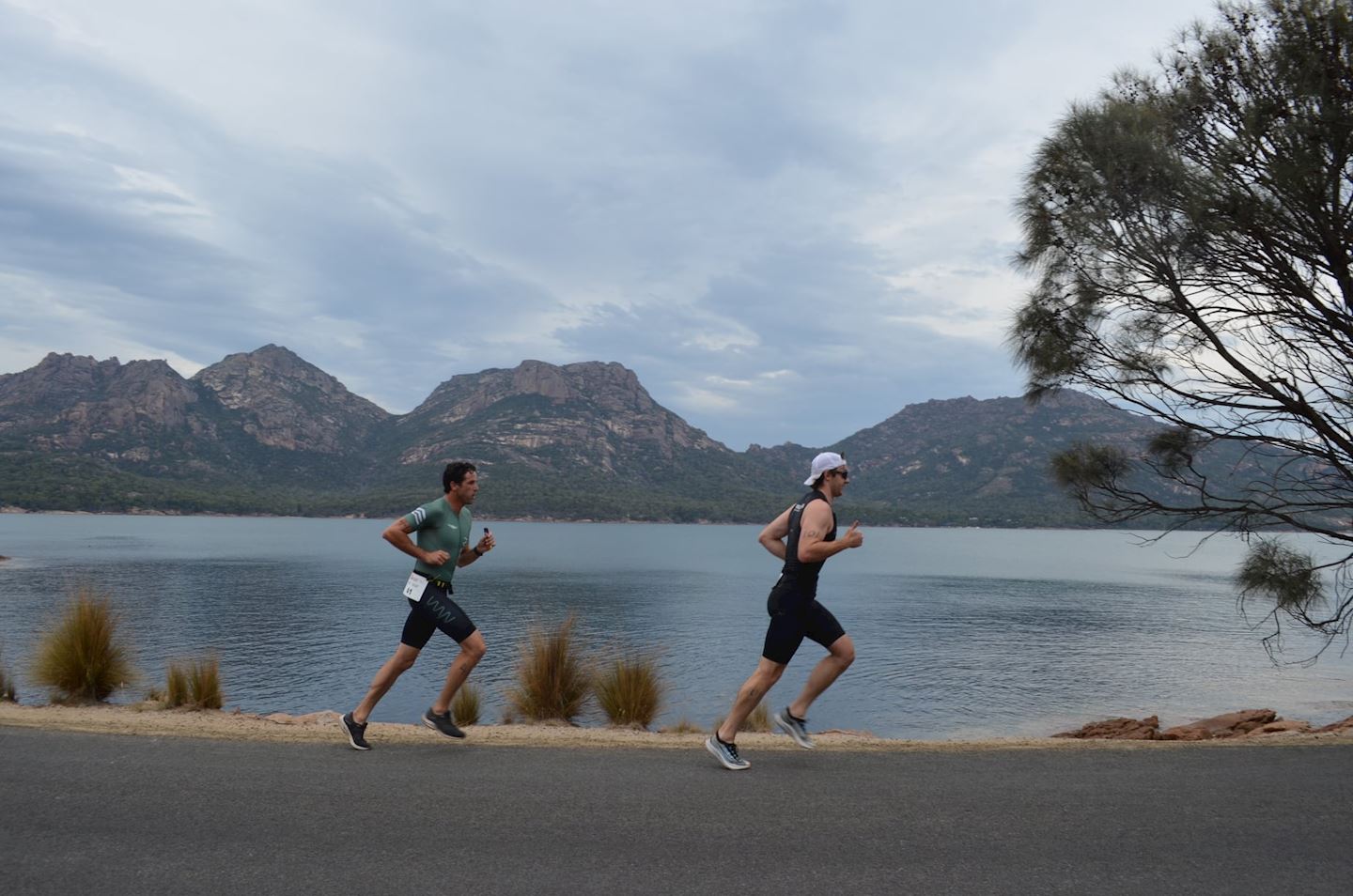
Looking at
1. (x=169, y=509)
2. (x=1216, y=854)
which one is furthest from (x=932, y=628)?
(x=169, y=509)

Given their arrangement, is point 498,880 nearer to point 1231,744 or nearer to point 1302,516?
point 1231,744

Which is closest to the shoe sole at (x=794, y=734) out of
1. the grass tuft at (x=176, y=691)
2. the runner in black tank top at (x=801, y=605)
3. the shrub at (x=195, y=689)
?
the runner in black tank top at (x=801, y=605)

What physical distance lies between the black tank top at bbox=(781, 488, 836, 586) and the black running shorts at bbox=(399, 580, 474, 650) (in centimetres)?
225

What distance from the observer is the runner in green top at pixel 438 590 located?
6.03m

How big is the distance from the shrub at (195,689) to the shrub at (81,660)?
73cm

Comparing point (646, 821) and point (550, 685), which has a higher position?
point (646, 821)

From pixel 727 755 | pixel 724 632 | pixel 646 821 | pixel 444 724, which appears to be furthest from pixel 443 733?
pixel 724 632

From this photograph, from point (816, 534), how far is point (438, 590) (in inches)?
106

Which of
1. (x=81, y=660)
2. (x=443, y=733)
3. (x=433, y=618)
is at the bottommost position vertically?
(x=443, y=733)

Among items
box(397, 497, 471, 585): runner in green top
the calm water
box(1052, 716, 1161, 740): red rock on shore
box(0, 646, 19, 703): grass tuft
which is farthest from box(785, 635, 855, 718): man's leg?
box(1052, 716, 1161, 740): red rock on shore

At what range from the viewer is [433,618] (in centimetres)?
613

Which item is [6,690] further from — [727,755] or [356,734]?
[727,755]

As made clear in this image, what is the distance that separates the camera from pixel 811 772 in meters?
5.33

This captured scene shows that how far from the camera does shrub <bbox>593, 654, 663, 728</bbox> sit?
8703 mm
